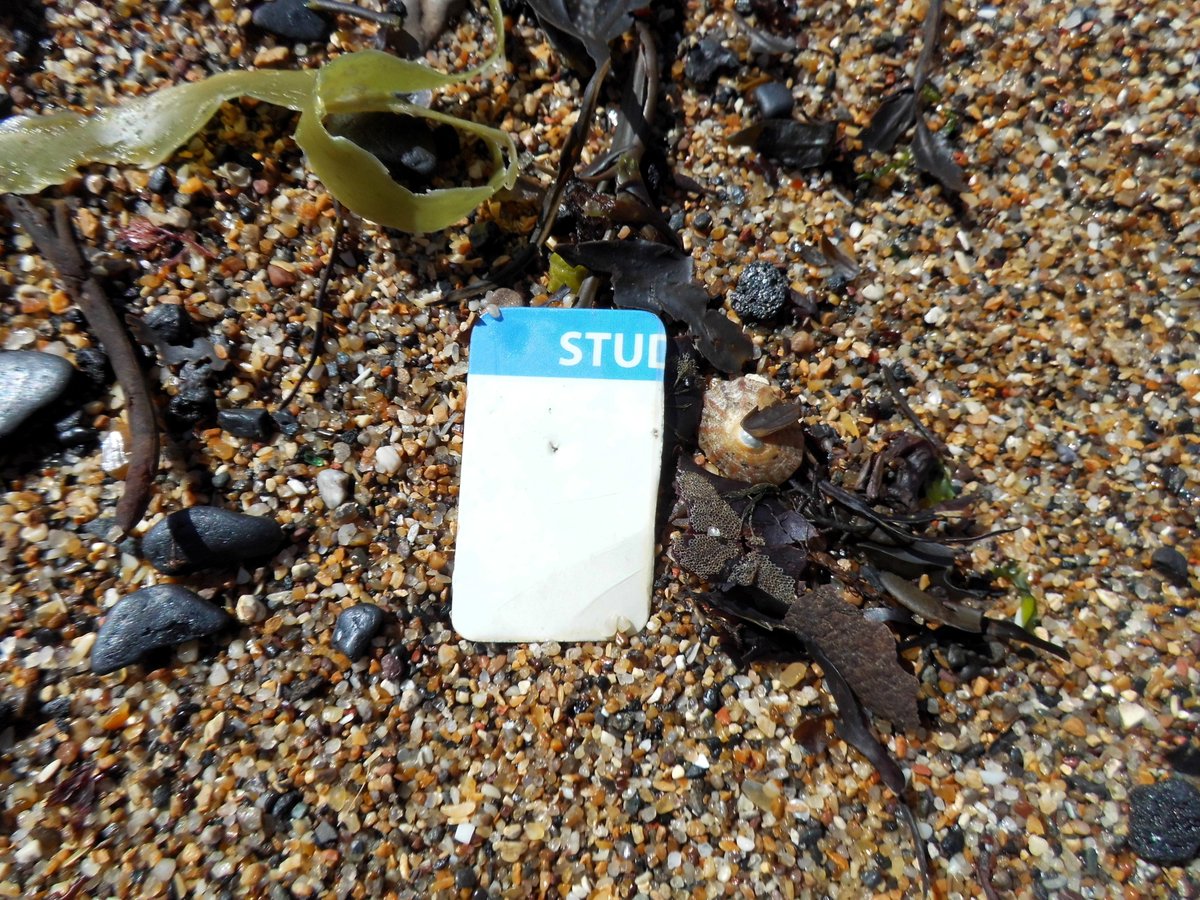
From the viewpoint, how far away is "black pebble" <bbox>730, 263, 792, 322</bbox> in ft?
4.67

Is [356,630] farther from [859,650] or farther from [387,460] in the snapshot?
[859,650]

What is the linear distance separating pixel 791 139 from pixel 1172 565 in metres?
1.11

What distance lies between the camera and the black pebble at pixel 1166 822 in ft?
3.90

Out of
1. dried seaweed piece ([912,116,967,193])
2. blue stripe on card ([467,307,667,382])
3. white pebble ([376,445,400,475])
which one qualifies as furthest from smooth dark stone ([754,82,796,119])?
white pebble ([376,445,400,475])

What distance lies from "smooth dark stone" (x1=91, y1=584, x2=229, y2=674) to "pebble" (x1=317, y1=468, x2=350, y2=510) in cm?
27

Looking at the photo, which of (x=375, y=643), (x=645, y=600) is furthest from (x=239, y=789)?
(x=645, y=600)

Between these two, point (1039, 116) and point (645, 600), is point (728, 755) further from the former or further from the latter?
point (1039, 116)

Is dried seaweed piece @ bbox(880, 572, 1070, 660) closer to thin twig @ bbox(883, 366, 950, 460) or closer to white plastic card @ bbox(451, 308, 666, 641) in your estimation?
thin twig @ bbox(883, 366, 950, 460)

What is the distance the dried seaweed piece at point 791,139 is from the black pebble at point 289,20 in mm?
899

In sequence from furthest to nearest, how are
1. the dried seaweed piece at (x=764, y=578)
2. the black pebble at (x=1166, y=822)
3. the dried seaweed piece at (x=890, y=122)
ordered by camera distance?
1. the dried seaweed piece at (x=890, y=122)
2. the dried seaweed piece at (x=764, y=578)
3. the black pebble at (x=1166, y=822)

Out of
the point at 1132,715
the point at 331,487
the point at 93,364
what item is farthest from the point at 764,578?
the point at 93,364

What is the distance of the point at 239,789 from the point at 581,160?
4.46 feet

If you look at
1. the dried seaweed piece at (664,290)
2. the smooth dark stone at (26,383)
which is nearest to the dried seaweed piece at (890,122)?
the dried seaweed piece at (664,290)

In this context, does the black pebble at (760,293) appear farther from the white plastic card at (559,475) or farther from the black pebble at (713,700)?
the black pebble at (713,700)
